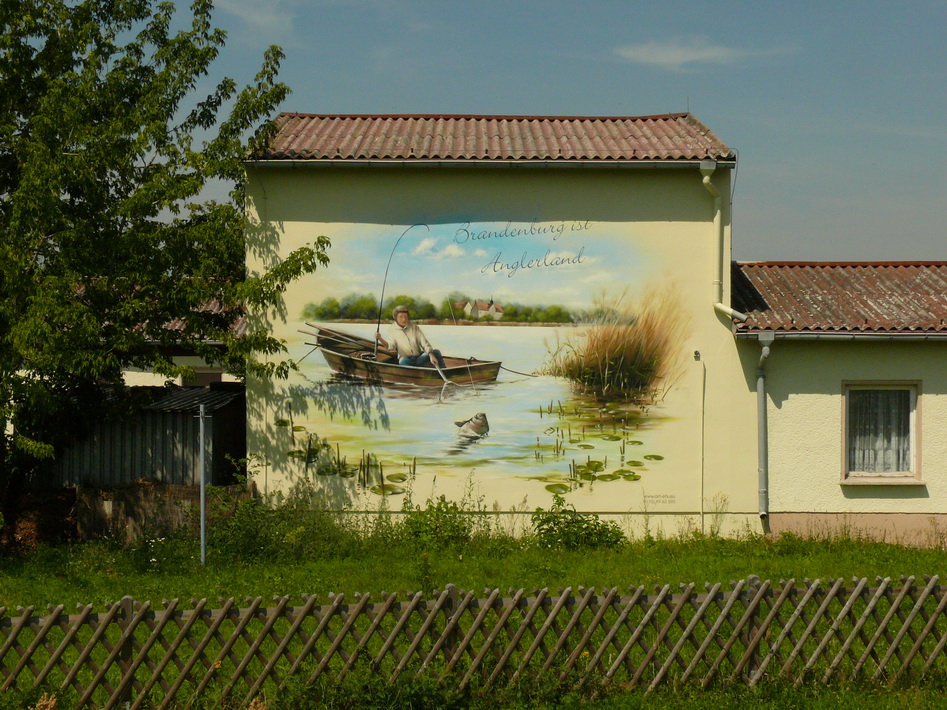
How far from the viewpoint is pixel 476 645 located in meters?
7.09

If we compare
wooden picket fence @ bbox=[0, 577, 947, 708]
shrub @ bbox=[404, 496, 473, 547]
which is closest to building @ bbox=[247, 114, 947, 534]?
shrub @ bbox=[404, 496, 473, 547]

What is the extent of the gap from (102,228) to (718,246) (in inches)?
310

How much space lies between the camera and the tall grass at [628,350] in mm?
11992

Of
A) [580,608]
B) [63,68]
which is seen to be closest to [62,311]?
[63,68]

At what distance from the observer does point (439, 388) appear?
39.1 feet

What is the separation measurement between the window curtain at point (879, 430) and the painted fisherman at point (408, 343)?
5682mm

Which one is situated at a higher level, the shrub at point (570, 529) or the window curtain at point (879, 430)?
the window curtain at point (879, 430)

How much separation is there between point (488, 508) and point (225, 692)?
5936 millimetres

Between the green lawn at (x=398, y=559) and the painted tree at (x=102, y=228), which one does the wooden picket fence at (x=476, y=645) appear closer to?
the green lawn at (x=398, y=559)

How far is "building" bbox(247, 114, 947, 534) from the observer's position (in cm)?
1187

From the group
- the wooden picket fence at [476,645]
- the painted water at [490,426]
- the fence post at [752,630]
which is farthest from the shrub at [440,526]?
the fence post at [752,630]

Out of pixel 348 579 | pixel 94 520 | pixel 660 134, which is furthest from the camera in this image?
pixel 660 134

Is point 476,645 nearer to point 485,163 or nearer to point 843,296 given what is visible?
point 485,163

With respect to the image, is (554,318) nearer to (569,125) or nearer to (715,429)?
(715,429)
